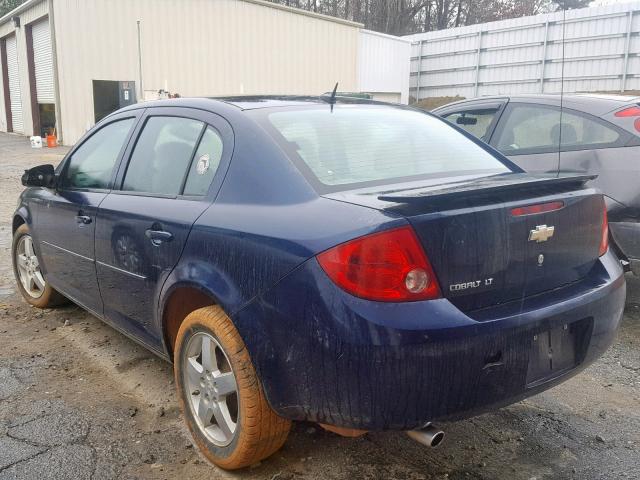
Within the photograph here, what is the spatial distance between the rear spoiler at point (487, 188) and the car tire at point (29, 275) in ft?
10.7

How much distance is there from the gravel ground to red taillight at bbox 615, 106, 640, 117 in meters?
1.78

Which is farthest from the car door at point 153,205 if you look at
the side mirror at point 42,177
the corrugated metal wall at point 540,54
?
the corrugated metal wall at point 540,54

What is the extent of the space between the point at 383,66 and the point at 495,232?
2660cm

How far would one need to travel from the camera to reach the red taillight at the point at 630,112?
4.46 metres

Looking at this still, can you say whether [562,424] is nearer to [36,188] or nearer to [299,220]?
[299,220]

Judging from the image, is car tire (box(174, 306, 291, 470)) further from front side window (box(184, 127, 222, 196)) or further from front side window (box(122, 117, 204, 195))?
front side window (box(122, 117, 204, 195))

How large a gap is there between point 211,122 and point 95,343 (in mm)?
1979

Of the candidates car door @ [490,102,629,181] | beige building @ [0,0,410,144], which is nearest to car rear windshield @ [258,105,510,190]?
car door @ [490,102,629,181]

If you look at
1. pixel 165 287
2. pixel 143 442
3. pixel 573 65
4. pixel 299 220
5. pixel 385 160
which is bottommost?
pixel 143 442

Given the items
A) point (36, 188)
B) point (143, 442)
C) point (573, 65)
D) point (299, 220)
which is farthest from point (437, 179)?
point (573, 65)

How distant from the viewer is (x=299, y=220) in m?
2.23

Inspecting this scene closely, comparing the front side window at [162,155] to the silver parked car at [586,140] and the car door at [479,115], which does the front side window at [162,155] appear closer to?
the silver parked car at [586,140]

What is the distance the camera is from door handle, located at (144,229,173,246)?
275 centimetres

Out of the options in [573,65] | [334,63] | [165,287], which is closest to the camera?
[165,287]
